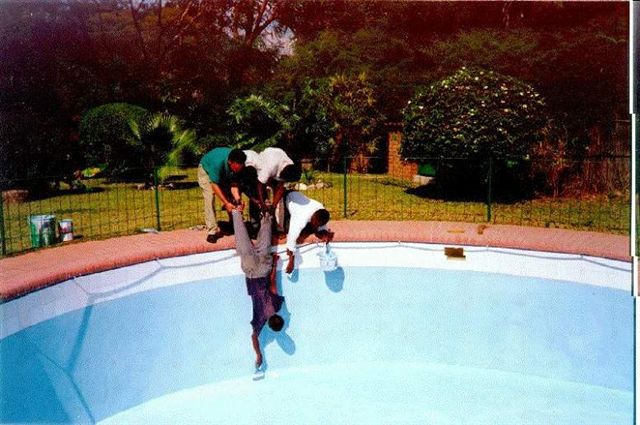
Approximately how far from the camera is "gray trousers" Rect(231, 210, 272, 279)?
289 inches

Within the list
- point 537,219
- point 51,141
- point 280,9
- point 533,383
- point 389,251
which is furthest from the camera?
point 280,9

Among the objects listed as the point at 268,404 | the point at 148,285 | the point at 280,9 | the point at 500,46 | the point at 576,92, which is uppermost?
the point at 280,9

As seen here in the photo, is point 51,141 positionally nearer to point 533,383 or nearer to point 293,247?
point 293,247

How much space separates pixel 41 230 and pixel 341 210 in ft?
17.9

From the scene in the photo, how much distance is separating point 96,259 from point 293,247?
2166 millimetres

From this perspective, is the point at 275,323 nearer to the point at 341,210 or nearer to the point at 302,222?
the point at 302,222

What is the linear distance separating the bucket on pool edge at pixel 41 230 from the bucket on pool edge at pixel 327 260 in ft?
13.0

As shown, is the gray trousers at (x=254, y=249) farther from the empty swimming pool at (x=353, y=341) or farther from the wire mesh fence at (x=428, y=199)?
the wire mesh fence at (x=428, y=199)

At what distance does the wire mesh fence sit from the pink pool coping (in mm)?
1722

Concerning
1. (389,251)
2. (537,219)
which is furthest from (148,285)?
(537,219)

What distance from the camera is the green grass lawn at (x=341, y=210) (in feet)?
35.7

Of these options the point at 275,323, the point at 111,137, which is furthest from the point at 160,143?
the point at 275,323

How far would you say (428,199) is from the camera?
1410 cm

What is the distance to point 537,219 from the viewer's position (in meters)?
11.4
